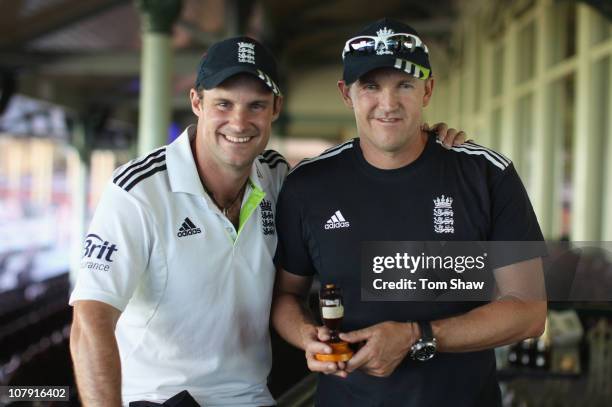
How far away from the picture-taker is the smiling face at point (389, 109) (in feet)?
6.46

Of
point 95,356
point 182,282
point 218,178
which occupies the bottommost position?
point 95,356

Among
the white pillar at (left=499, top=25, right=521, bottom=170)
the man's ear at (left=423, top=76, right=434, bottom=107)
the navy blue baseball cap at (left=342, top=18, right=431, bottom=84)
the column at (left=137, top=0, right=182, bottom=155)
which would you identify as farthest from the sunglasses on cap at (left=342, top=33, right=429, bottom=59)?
the white pillar at (left=499, top=25, right=521, bottom=170)

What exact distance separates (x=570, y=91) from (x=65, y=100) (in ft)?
37.0

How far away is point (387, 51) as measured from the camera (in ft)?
6.41

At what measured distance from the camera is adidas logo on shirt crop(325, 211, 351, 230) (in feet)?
6.66

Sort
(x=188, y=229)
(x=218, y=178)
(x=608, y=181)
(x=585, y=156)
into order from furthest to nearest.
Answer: (x=585, y=156)
(x=608, y=181)
(x=218, y=178)
(x=188, y=229)

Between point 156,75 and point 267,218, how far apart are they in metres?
3.99

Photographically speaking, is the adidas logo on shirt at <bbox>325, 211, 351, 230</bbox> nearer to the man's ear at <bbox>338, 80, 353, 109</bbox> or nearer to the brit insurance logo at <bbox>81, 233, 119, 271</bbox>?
the man's ear at <bbox>338, 80, 353, 109</bbox>

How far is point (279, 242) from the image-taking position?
87.4 inches

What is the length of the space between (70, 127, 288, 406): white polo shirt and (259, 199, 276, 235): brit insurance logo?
1cm

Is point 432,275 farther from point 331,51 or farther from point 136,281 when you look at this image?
point 331,51

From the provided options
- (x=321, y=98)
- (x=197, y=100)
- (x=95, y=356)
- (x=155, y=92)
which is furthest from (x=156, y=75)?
(x=321, y=98)

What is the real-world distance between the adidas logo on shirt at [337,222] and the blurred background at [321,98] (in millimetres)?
743

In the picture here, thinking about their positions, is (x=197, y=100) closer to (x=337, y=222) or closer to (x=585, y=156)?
(x=337, y=222)
